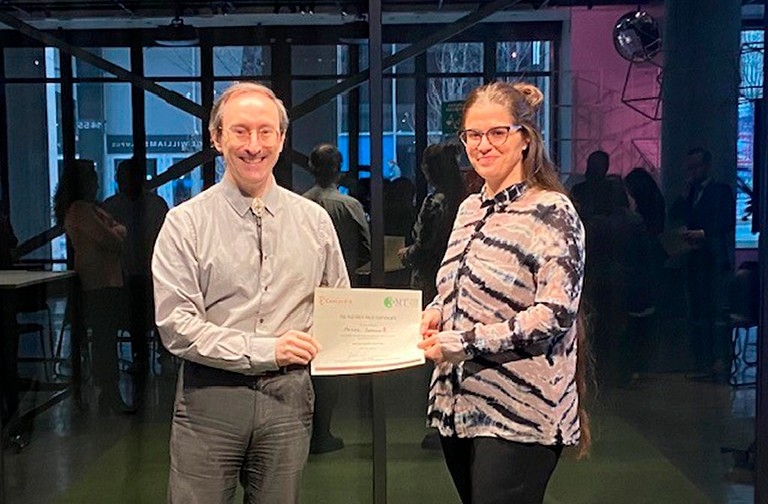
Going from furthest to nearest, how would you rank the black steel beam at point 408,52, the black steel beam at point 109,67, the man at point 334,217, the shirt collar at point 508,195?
the man at point 334,217 < the black steel beam at point 109,67 < the black steel beam at point 408,52 < the shirt collar at point 508,195

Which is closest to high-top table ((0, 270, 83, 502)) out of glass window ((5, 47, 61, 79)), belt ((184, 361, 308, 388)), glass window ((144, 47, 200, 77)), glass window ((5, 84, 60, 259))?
glass window ((5, 84, 60, 259))

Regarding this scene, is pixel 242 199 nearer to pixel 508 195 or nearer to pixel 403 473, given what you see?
pixel 508 195

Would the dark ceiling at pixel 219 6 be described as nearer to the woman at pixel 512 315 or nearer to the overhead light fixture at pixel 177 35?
the overhead light fixture at pixel 177 35

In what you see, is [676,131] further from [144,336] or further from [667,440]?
[144,336]

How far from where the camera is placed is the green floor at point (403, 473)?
12.5 feet

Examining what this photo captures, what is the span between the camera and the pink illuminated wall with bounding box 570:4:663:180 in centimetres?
407

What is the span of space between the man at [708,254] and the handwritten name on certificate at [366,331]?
2.61 m

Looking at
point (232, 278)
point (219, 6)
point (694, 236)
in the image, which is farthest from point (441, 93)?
point (232, 278)

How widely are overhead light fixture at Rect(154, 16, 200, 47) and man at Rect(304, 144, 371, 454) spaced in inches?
34.5

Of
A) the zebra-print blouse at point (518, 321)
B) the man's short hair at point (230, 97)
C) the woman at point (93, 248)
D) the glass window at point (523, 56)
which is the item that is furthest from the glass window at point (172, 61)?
the zebra-print blouse at point (518, 321)

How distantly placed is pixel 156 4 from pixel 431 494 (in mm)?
2764

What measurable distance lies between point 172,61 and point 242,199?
8.15ft

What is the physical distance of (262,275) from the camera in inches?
72.1

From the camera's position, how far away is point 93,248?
13.5 ft
